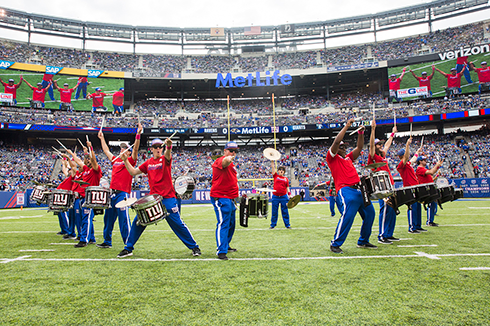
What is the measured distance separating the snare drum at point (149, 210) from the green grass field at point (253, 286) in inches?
28.8

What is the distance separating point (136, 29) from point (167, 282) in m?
49.5

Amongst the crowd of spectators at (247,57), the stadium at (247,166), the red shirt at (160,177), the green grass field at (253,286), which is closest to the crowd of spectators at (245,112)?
the stadium at (247,166)

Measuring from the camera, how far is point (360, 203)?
538cm

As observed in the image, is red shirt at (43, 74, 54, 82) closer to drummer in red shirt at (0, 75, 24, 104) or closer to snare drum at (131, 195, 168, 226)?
drummer in red shirt at (0, 75, 24, 104)

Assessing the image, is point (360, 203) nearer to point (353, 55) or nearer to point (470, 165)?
point (470, 165)

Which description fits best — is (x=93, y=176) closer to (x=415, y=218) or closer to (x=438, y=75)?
(x=415, y=218)

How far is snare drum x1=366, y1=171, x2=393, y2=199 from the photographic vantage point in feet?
17.4

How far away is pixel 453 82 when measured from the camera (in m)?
34.0

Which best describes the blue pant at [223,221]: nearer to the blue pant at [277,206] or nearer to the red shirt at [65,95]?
the blue pant at [277,206]

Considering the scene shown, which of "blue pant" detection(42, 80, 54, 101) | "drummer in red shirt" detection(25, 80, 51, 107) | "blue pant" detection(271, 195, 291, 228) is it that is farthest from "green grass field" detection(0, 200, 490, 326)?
"drummer in red shirt" detection(25, 80, 51, 107)

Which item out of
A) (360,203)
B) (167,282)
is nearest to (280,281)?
(167,282)

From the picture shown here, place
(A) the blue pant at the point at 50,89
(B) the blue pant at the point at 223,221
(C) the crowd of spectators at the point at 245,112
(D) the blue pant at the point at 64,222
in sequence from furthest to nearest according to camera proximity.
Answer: (A) the blue pant at the point at 50,89
(C) the crowd of spectators at the point at 245,112
(D) the blue pant at the point at 64,222
(B) the blue pant at the point at 223,221

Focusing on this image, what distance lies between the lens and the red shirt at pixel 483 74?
3259cm

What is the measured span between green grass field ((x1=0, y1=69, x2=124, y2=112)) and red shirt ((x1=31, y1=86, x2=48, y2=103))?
1.29ft
